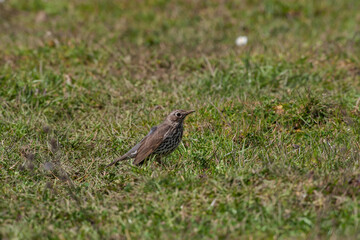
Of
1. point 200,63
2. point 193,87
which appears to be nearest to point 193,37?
point 200,63

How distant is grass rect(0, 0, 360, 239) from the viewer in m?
4.75

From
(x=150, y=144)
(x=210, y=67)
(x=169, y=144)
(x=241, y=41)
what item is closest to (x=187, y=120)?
(x=169, y=144)

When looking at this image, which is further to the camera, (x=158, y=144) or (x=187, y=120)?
(x=187, y=120)

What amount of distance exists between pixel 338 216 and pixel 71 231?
2.14 meters

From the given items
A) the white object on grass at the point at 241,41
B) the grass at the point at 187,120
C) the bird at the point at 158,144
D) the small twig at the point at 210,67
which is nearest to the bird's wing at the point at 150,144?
the bird at the point at 158,144

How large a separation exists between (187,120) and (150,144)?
1.20m

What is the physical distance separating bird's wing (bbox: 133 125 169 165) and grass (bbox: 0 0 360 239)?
0.55ft

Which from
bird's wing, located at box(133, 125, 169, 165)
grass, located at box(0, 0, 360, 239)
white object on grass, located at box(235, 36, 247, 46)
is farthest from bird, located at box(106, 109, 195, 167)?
white object on grass, located at box(235, 36, 247, 46)

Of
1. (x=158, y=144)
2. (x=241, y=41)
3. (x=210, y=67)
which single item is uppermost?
(x=158, y=144)

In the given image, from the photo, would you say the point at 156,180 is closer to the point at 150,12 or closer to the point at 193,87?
the point at 193,87

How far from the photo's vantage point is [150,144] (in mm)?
6301

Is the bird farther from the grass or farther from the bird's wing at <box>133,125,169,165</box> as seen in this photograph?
the grass

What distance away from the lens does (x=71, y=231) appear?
4.63 m

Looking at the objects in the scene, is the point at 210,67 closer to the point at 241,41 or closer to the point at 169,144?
the point at 241,41
